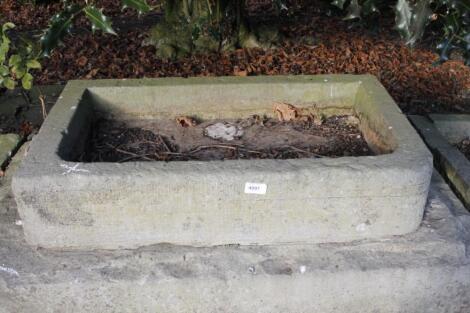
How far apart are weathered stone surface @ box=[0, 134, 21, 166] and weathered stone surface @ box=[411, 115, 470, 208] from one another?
2.13m

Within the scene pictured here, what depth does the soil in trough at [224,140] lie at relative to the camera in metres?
2.11

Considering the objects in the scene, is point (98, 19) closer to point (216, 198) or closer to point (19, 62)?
point (19, 62)

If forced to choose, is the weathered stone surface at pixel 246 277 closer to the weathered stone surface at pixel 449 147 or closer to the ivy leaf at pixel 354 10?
the weathered stone surface at pixel 449 147

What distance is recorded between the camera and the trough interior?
7.48 feet

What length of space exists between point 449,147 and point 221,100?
1.17m

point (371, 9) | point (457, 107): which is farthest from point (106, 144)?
point (457, 107)

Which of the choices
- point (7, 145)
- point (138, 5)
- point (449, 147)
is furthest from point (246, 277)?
point (7, 145)

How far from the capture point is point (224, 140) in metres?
2.23

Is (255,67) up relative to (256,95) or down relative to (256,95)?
down

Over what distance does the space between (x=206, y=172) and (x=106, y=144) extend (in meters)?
0.71

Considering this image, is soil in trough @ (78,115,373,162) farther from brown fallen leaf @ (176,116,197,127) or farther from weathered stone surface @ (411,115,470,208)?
weathered stone surface @ (411,115,470,208)

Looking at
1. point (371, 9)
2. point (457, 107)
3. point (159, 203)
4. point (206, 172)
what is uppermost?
point (371, 9)

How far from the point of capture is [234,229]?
1775mm

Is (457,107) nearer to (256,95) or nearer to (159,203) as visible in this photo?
(256,95)
